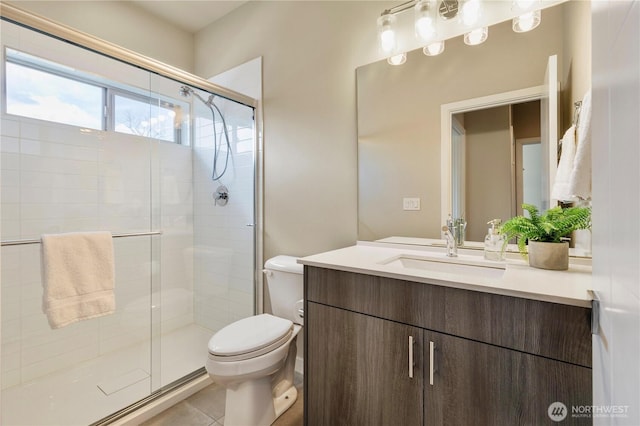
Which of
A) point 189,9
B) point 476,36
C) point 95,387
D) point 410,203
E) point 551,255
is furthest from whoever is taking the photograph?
point 189,9

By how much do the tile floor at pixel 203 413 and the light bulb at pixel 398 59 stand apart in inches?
76.7

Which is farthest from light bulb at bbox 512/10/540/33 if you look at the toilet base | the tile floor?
the tile floor

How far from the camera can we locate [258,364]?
1.31 metres

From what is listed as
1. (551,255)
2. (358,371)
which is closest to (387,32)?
(551,255)

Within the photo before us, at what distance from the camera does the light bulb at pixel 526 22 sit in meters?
1.20

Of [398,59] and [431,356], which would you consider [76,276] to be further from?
[398,59]

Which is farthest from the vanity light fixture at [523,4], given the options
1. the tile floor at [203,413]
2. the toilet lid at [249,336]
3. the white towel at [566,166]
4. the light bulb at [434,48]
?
the tile floor at [203,413]

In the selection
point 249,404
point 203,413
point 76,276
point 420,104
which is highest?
point 420,104

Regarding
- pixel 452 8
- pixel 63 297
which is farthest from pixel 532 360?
pixel 63 297

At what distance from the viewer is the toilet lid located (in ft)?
4.26

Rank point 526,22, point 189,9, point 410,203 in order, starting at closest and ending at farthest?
point 526,22
point 410,203
point 189,9

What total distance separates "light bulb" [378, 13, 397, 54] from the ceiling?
1.24 metres

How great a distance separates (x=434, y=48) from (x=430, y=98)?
9.3 inches
